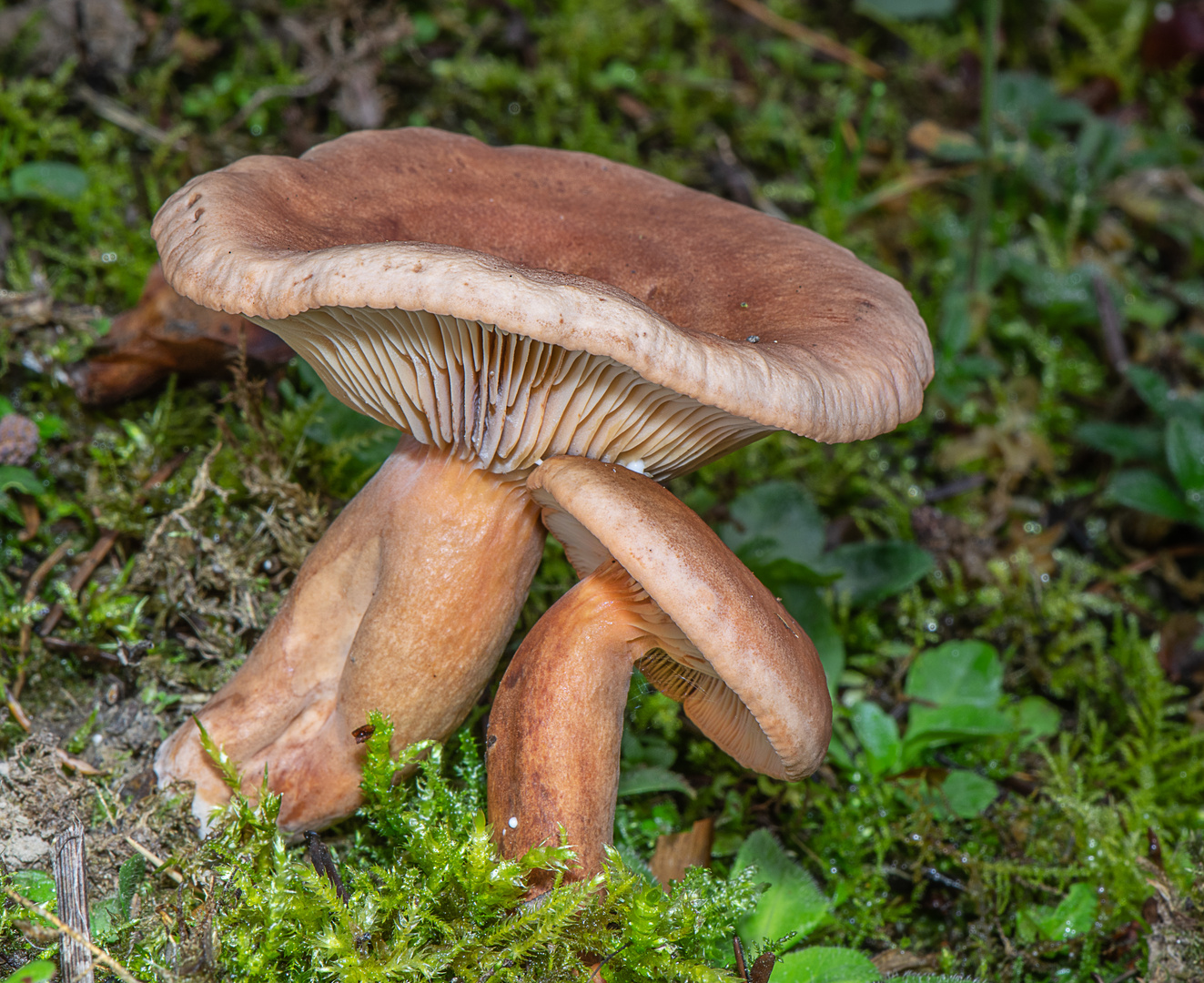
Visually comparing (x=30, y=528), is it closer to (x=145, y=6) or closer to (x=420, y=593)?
(x=420, y=593)

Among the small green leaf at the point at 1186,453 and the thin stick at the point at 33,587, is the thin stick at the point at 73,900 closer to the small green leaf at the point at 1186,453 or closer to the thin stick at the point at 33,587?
the thin stick at the point at 33,587

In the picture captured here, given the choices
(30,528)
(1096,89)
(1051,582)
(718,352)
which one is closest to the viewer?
(718,352)

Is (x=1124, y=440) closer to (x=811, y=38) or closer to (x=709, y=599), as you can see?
(x=709, y=599)

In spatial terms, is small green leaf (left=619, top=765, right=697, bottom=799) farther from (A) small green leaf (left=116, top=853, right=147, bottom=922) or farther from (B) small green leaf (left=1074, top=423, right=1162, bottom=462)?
(B) small green leaf (left=1074, top=423, right=1162, bottom=462)

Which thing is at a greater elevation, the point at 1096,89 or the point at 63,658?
the point at 1096,89

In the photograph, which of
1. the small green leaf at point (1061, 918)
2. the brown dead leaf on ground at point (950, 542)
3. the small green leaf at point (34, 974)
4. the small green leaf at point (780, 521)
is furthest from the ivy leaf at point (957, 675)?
the small green leaf at point (34, 974)

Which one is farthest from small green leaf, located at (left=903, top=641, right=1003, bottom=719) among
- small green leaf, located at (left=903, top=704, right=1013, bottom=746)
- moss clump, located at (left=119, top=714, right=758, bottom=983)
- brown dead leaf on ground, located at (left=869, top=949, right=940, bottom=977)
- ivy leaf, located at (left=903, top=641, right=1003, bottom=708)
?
moss clump, located at (left=119, top=714, right=758, bottom=983)

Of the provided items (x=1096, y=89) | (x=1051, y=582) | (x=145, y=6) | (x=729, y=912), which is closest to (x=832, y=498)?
(x=1051, y=582)
